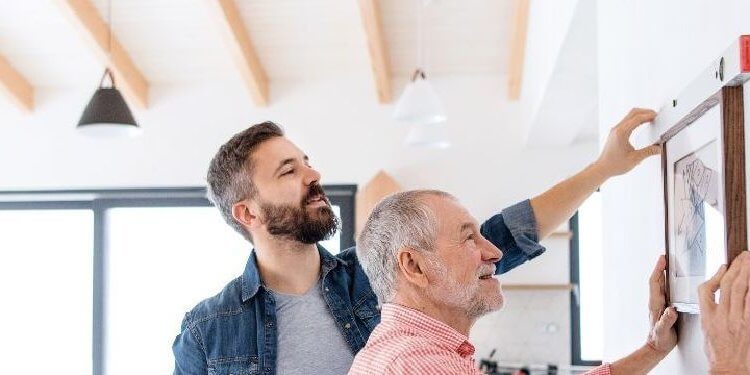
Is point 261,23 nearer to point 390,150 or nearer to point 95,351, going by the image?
point 390,150

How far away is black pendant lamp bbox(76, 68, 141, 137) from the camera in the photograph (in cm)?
525

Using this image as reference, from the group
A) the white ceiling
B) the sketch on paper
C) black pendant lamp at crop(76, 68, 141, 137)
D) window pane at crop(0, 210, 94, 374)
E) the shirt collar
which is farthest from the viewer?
window pane at crop(0, 210, 94, 374)

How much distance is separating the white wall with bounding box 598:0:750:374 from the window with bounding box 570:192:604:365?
5480 millimetres

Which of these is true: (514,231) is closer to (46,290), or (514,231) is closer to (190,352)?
(190,352)

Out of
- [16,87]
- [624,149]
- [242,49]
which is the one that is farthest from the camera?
[16,87]

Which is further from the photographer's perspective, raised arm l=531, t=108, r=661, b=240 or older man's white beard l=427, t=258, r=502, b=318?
raised arm l=531, t=108, r=661, b=240

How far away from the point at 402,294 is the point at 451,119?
20.2 ft

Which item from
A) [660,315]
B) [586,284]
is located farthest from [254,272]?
[586,284]

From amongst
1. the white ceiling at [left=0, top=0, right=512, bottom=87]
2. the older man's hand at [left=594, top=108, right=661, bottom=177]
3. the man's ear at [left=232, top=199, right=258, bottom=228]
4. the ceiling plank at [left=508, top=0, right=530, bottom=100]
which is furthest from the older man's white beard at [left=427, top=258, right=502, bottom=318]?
the white ceiling at [left=0, top=0, right=512, bottom=87]

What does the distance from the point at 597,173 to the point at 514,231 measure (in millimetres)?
289

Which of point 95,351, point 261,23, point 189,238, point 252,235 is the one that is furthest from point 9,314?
point 252,235

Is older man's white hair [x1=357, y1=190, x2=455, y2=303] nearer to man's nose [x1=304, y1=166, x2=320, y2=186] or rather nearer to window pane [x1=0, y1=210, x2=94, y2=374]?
man's nose [x1=304, y1=166, x2=320, y2=186]

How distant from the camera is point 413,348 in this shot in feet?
5.37

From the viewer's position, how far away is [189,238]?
8.16 meters
